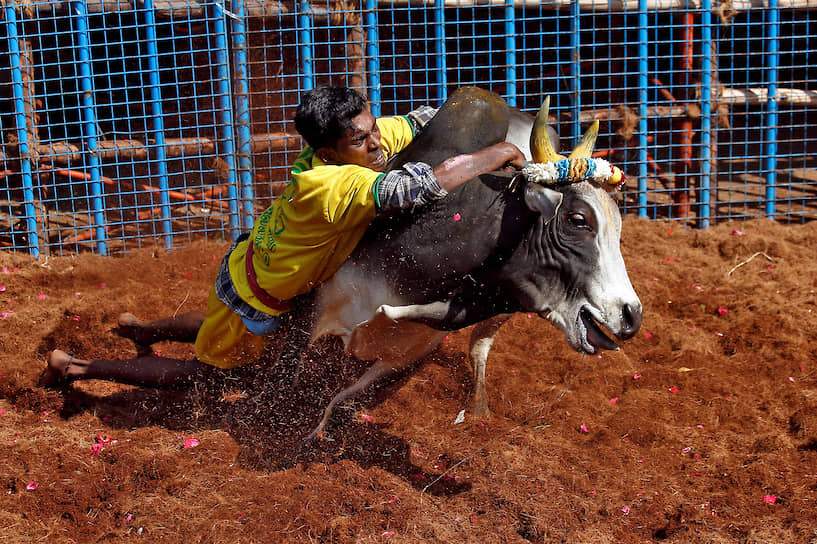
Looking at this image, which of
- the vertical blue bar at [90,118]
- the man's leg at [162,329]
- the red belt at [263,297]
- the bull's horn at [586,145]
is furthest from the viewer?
the vertical blue bar at [90,118]

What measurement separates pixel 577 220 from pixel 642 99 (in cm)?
414

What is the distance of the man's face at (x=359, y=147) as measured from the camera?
3.13 m

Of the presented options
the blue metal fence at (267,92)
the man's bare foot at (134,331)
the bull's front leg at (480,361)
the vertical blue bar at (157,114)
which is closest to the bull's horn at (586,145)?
the bull's front leg at (480,361)

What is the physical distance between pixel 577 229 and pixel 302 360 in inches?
57.2

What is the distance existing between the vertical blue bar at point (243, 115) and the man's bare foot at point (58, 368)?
2.58 meters

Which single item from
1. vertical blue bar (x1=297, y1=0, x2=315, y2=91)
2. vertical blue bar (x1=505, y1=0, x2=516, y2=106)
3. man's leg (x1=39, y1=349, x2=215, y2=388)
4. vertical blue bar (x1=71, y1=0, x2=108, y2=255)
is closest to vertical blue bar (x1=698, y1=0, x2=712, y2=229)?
vertical blue bar (x1=505, y1=0, x2=516, y2=106)

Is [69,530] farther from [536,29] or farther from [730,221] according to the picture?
[536,29]

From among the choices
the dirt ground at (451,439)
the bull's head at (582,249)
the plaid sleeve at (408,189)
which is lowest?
the dirt ground at (451,439)

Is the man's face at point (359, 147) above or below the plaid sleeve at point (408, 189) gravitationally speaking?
above

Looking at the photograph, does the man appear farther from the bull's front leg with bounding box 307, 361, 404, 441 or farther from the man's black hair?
the bull's front leg with bounding box 307, 361, 404, 441

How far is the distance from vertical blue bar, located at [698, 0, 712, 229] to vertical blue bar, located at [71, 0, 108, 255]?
16.4 feet

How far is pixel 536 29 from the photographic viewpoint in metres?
7.88

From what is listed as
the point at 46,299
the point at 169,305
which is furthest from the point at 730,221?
the point at 46,299

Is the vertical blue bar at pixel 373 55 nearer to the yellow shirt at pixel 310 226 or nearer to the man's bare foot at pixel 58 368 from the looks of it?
the yellow shirt at pixel 310 226
